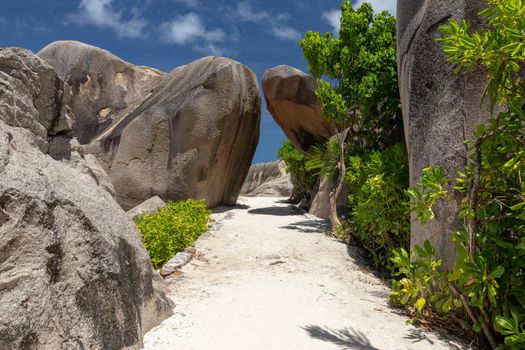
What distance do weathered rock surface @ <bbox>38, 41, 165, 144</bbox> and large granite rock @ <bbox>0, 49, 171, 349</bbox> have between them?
11.3 meters

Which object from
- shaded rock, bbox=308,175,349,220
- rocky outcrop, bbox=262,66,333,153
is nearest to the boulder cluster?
shaded rock, bbox=308,175,349,220

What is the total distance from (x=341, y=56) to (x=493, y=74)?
6586 mm

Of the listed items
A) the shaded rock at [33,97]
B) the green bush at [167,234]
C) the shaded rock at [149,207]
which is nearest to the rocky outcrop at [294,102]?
the shaded rock at [149,207]

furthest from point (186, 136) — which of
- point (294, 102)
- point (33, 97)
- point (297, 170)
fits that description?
point (33, 97)

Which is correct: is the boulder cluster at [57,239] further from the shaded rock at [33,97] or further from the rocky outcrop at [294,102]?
the rocky outcrop at [294,102]

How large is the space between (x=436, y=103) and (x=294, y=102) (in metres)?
9.40

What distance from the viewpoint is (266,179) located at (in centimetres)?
2886

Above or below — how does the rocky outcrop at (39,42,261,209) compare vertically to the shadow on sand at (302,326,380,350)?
above

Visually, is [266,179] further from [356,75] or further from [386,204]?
[386,204]

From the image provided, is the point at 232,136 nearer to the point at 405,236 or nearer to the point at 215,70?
the point at 215,70

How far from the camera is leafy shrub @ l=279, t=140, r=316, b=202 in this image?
16.6 metres

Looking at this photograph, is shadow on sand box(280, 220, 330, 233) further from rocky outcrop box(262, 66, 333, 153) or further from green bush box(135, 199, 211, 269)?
rocky outcrop box(262, 66, 333, 153)

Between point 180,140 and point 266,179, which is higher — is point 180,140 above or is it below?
above

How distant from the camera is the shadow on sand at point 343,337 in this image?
3.64 m
